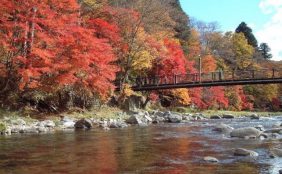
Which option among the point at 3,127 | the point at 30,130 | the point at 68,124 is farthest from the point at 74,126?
the point at 3,127

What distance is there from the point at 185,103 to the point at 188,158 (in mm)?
33815

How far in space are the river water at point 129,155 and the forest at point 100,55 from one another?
809 cm

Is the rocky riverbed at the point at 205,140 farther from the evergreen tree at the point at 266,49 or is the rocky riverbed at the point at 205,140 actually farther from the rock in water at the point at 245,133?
the evergreen tree at the point at 266,49

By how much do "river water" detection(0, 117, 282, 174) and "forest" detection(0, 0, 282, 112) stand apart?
8.09 metres

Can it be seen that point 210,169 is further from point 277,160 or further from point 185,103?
point 185,103

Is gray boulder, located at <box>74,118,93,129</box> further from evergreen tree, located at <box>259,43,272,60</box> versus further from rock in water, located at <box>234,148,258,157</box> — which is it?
evergreen tree, located at <box>259,43,272,60</box>

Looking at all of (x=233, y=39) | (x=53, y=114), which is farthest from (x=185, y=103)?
(x=233, y=39)

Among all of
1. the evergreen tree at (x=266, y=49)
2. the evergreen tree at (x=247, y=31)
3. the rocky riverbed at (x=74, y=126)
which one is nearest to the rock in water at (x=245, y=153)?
the rocky riverbed at (x=74, y=126)

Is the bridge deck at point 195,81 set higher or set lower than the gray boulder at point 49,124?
higher

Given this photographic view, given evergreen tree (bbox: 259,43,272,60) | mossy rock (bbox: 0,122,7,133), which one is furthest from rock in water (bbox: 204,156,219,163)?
evergreen tree (bbox: 259,43,272,60)

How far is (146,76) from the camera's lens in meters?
42.5

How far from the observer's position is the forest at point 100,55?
24047 millimetres

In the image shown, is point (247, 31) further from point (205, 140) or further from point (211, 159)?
point (211, 159)

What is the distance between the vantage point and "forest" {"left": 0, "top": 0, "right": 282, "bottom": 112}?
78.9 feet
